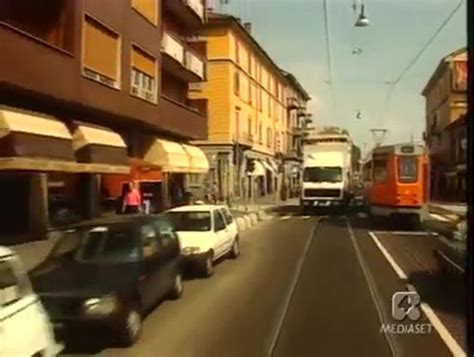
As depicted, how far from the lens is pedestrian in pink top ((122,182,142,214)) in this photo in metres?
3.29

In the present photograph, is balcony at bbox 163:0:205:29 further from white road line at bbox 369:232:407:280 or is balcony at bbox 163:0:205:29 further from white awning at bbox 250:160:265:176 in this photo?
white road line at bbox 369:232:407:280

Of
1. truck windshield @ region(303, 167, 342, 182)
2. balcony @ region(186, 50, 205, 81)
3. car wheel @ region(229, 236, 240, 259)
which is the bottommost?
car wheel @ region(229, 236, 240, 259)

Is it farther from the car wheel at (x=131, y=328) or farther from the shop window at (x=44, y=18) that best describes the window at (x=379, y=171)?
the shop window at (x=44, y=18)

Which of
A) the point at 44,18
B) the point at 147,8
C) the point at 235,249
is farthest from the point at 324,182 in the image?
the point at 44,18

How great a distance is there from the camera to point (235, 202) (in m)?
3.68

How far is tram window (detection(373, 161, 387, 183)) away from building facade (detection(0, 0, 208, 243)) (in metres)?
0.78

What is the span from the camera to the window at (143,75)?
450 cm

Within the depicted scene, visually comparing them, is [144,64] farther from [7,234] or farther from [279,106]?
[7,234]

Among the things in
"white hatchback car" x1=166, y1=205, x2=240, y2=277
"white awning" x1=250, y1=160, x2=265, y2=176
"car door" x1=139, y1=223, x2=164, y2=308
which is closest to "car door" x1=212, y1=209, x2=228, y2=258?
"white hatchback car" x1=166, y1=205, x2=240, y2=277

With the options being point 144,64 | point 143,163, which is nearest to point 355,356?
point 143,163

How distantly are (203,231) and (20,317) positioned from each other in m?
1.39

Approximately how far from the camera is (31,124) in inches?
123

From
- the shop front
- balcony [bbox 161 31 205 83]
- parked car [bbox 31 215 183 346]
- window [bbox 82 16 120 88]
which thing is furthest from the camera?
window [bbox 82 16 120 88]

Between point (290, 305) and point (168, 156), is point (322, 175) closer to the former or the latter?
point (168, 156)
